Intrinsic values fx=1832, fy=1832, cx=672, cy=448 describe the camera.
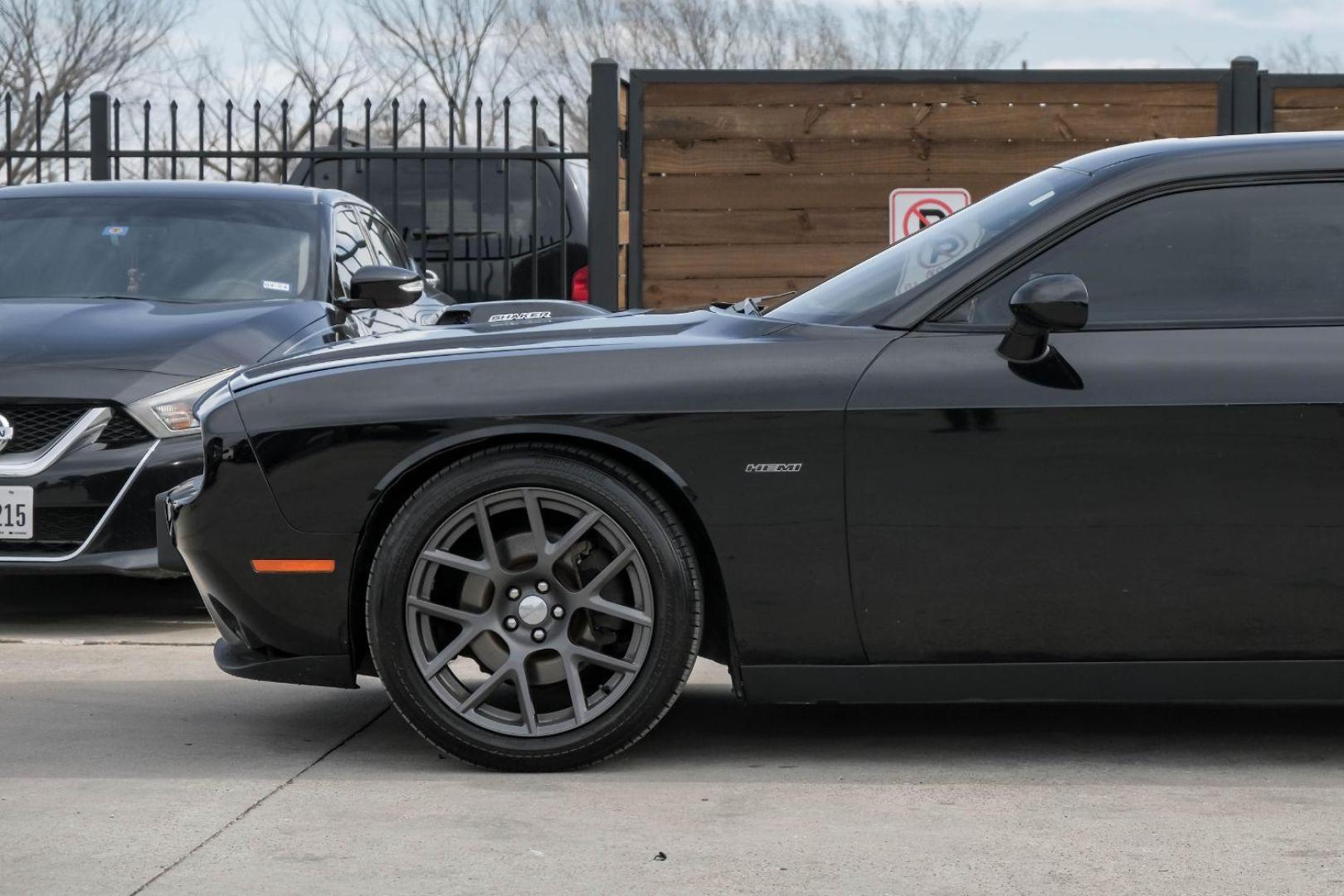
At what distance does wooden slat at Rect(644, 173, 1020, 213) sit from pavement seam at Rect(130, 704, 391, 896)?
5.79 m

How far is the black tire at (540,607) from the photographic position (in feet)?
14.0

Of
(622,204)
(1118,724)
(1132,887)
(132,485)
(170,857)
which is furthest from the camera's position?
(622,204)

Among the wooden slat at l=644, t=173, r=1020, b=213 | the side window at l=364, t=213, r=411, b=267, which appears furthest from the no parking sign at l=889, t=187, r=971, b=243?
the side window at l=364, t=213, r=411, b=267

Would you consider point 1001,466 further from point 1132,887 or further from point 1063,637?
point 1132,887

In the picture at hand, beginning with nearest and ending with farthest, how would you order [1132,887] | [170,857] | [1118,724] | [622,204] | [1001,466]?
[1132,887], [170,857], [1001,466], [1118,724], [622,204]

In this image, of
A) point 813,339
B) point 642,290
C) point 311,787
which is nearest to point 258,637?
point 311,787

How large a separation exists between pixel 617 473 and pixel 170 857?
132 cm

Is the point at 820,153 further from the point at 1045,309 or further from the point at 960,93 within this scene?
the point at 1045,309

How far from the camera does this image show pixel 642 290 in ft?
34.4

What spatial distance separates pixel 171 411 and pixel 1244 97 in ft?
→ 22.0

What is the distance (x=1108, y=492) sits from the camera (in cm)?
421

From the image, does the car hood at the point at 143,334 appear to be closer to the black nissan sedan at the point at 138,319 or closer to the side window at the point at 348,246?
the black nissan sedan at the point at 138,319

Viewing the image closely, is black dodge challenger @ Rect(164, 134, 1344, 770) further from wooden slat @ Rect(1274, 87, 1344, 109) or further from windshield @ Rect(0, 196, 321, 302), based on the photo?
wooden slat @ Rect(1274, 87, 1344, 109)

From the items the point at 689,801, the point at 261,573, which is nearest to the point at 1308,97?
the point at 689,801
